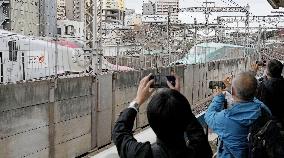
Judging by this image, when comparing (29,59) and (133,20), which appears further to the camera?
(133,20)

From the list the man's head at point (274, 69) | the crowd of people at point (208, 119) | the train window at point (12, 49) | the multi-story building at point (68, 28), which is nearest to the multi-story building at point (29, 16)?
the multi-story building at point (68, 28)

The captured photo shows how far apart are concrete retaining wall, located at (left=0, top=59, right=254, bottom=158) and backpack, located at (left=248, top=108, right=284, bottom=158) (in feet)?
25.6

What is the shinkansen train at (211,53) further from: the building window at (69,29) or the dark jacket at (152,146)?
the building window at (69,29)

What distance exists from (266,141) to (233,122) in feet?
A: 1.16

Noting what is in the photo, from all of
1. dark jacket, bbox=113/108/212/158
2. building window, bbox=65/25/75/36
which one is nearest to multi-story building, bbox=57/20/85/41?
building window, bbox=65/25/75/36

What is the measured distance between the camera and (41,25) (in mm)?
46844

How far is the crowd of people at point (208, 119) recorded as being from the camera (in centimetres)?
221

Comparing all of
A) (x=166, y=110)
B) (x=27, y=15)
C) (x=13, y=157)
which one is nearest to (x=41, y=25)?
(x=27, y=15)

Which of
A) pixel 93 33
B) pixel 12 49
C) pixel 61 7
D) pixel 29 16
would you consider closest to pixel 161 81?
pixel 93 33

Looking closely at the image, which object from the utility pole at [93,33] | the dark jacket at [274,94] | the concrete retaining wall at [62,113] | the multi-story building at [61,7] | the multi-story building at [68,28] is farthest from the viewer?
the multi-story building at [61,7]

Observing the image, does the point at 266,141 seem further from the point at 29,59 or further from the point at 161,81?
the point at 29,59

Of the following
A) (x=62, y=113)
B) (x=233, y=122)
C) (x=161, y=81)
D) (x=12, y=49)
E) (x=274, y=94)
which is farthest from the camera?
(x=12, y=49)

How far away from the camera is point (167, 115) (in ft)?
7.21

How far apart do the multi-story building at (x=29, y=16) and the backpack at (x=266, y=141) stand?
3541cm
